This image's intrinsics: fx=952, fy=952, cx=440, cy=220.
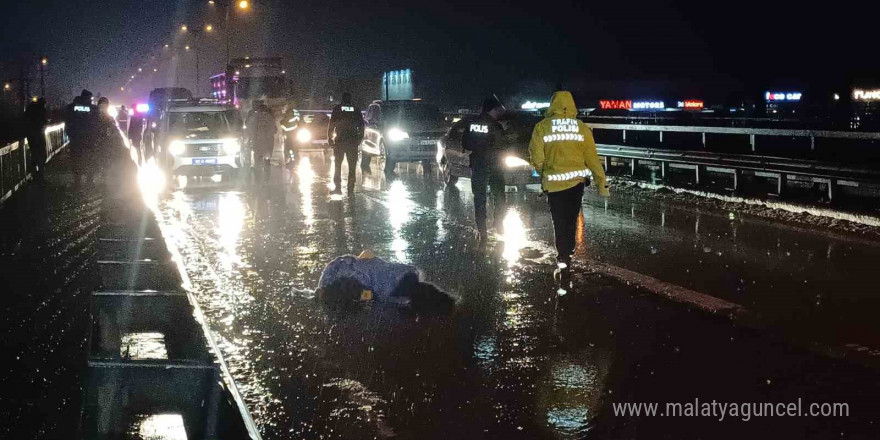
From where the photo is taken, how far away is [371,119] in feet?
84.9

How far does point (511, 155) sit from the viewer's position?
18.3 meters

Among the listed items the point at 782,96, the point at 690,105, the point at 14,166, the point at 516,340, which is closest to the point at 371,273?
A: the point at 516,340

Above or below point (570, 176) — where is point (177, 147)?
above

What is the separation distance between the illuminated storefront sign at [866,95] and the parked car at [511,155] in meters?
28.7

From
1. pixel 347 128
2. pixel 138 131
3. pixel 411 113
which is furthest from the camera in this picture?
pixel 138 131

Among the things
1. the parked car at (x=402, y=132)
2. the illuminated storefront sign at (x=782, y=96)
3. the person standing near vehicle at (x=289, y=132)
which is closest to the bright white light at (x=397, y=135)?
the parked car at (x=402, y=132)

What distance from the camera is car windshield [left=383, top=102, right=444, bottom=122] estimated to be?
24.9m

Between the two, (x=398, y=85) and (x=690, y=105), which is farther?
(x=690, y=105)

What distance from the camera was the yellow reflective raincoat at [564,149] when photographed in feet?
29.9

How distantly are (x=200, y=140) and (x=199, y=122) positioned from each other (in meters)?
0.79

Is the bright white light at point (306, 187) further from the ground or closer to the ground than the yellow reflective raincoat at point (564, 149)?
closer to the ground

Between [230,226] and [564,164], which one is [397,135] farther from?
[564,164]

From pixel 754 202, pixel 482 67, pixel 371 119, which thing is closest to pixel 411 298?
pixel 754 202

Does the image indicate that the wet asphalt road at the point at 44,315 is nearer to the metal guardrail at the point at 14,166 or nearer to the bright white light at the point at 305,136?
the metal guardrail at the point at 14,166
